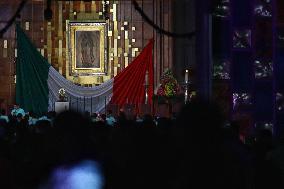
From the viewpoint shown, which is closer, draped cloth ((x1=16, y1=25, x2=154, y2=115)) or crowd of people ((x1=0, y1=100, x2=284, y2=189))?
crowd of people ((x1=0, y1=100, x2=284, y2=189))

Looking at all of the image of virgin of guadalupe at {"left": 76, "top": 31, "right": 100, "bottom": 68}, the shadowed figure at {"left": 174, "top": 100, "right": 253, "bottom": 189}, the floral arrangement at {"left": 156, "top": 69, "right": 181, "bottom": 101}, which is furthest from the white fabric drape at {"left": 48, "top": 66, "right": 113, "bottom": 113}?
the shadowed figure at {"left": 174, "top": 100, "right": 253, "bottom": 189}

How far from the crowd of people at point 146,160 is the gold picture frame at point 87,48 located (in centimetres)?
1634

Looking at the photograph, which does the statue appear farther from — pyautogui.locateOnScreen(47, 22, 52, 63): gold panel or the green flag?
pyautogui.locateOnScreen(47, 22, 52, 63): gold panel

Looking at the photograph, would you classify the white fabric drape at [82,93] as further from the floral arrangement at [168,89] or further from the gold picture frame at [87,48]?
the floral arrangement at [168,89]

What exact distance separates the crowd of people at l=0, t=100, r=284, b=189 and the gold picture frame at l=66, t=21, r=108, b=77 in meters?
16.3

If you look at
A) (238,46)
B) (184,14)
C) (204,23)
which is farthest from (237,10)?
(184,14)

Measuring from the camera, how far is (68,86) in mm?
20984

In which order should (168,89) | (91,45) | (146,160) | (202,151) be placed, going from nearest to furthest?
(202,151) → (146,160) → (168,89) → (91,45)

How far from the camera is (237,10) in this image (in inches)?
560

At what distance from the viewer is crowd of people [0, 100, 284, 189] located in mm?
3246

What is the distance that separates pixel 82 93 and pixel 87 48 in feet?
5.30

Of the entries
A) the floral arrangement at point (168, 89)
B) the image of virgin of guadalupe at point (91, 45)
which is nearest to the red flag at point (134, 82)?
the floral arrangement at point (168, 89)

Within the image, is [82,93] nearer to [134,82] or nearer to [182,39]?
[134,82]

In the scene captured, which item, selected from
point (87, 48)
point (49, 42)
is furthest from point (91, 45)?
point (49, 42)
